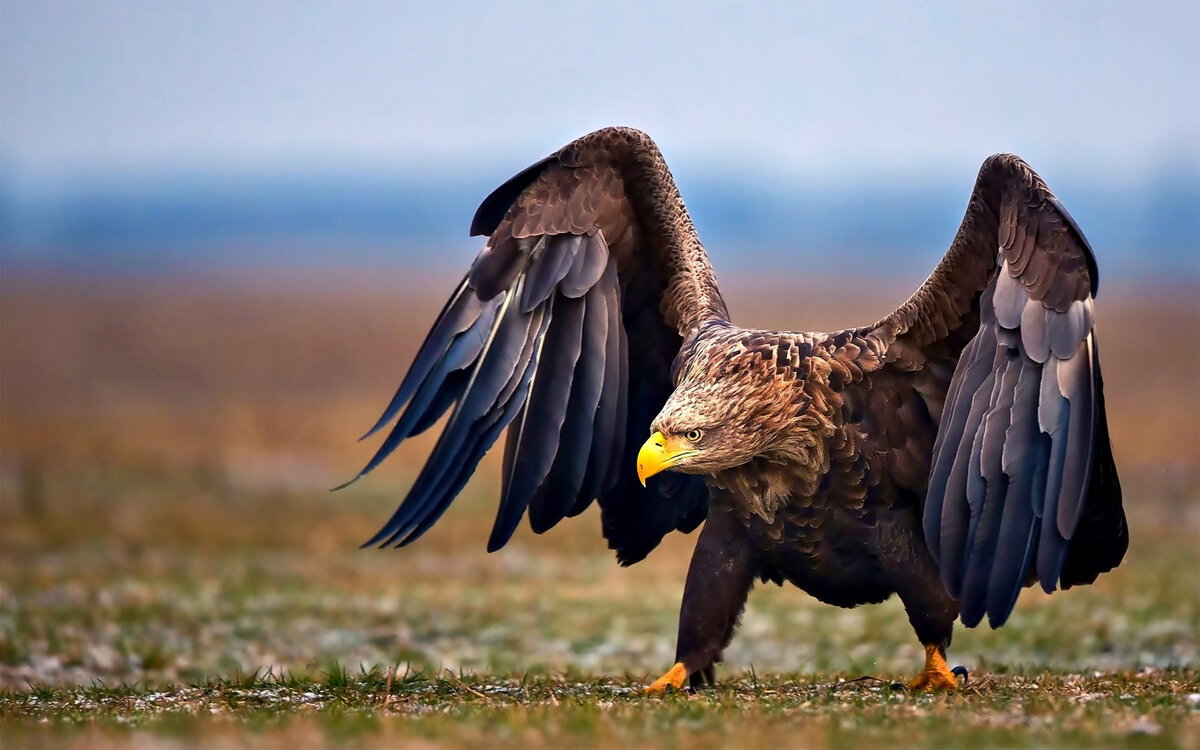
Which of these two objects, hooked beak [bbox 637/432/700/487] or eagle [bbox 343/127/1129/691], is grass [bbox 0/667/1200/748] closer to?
eagle [bbox 343/127/1129/691]

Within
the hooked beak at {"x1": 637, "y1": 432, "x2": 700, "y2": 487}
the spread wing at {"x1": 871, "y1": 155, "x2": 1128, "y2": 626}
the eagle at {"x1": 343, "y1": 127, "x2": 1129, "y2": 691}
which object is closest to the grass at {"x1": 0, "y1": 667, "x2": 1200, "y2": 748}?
the eagle at {"x1": 343, "y1": 127, "x2": 1129, "y2": 691}

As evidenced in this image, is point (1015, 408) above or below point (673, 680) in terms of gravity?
above

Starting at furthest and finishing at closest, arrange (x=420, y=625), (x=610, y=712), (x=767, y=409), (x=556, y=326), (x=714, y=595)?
(x=420, y=625)
(x=556, y=326)
(x=714, y=595)
(x=767, y=409)
(x=610, y=712)

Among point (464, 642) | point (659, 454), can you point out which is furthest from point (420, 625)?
point (659, 454)

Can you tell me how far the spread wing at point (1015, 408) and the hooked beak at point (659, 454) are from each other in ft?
4.44

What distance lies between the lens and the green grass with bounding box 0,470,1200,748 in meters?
7.23

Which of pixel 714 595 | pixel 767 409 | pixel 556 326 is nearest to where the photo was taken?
pixel 767 409

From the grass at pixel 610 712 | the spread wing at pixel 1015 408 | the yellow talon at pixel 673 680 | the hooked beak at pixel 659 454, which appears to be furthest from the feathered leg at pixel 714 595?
the spread wing at pixel 1015 408

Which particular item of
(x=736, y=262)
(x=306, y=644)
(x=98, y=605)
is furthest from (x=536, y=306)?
(x=736, y=262)

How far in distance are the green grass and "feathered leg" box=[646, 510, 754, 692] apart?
1.03 feet

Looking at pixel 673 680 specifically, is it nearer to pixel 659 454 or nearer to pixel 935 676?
pixel 659 454

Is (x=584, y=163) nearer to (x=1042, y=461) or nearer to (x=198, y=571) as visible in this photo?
(x=1042, y=461)

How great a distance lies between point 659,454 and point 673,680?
132 cm

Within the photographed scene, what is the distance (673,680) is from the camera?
891 centimetres
